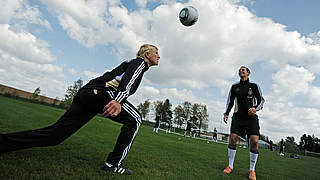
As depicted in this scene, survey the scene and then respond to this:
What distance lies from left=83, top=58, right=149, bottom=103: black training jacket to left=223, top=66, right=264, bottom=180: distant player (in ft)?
9.73

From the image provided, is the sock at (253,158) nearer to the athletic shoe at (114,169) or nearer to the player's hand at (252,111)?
the player's hand at (252,111)

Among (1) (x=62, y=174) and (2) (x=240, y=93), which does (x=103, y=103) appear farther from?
(2) (x=240, y=93)

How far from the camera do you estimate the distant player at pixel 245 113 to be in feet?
14.5

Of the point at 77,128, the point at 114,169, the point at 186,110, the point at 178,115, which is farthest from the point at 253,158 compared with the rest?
the point at 178,115

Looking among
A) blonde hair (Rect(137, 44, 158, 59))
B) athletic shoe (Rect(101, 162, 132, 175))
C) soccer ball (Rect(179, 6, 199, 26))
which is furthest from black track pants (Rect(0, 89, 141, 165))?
soccer ball (Rect(179, 6, 199, 26))

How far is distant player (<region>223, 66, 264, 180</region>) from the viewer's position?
442 centimetres

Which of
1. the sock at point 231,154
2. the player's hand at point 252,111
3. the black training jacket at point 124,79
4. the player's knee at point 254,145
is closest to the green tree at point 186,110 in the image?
the sock at point 231,154

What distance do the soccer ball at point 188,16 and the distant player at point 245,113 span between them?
1.87 m

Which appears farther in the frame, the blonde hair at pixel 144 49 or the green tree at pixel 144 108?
the green tree at pixel 144 108

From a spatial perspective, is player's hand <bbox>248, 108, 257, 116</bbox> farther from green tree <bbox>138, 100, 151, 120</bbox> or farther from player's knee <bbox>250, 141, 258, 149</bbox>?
green tree <bbox>138, 100, 151, 120</bbox>

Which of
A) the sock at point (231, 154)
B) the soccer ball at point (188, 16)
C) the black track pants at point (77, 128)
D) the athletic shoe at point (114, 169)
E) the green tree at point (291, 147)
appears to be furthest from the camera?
the green tree at point (291, 147)

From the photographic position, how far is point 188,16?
5.27 meters

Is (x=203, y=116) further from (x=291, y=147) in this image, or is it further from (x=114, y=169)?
(x=114, y=169)

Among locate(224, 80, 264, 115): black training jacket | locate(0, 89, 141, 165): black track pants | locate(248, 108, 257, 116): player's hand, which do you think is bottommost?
locate(0, 89, 141, 165): black track pants
